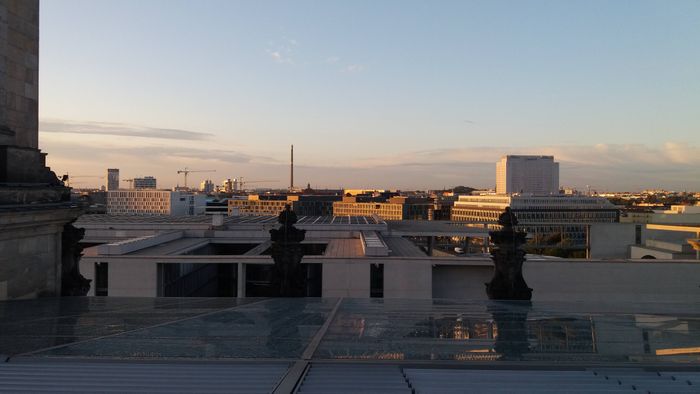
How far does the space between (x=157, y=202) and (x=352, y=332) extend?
191 metres

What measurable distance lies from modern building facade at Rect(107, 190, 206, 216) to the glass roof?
167403mm

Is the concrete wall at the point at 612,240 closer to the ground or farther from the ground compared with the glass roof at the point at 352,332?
closer to the ground

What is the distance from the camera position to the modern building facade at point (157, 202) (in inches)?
6949

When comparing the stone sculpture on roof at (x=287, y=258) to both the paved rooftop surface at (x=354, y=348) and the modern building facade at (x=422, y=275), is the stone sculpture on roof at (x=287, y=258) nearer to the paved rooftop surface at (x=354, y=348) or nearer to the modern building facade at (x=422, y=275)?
the paved rooftop surface at (x=354, y=348)

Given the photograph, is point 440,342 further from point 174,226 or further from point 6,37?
point 174,226

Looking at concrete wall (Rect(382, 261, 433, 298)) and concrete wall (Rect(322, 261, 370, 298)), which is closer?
concrete wall (Rect(382, 261, 433, 298))

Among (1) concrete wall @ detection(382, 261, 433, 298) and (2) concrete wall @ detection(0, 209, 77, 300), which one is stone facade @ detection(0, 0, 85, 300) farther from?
(1) concrete wall @ detection(382, 261, 433, 298)

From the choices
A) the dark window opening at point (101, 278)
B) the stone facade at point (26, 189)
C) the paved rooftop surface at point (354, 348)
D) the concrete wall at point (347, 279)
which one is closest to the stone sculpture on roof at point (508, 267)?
the paved rooftop surface at point (354, 348)

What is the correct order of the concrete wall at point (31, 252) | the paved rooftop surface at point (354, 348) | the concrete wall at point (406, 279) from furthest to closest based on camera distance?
the concrete wall at point (406, 279)
the concrete wall at point (31, 252)
the paved rooftop surface at point (354, 348)

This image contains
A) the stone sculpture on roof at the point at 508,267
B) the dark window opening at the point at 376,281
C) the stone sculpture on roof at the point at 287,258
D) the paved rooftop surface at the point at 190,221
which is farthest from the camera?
the paved rooftop surface at the point at 190,221

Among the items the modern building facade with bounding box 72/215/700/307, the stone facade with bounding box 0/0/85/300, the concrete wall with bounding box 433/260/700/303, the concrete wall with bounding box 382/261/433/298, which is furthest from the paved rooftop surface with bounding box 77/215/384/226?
the stone facade with bounding box 0/0/85/300

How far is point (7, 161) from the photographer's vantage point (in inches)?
420

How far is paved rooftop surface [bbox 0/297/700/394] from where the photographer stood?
4711 mm

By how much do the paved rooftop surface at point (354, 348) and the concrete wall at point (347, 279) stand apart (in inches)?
657
